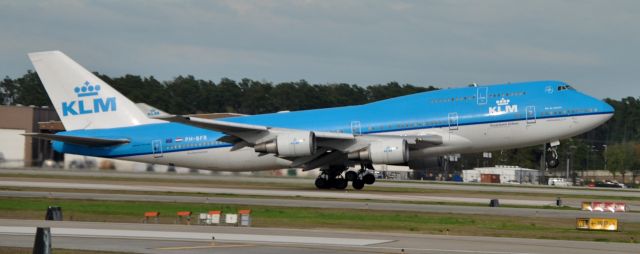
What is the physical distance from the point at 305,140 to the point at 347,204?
333 inches

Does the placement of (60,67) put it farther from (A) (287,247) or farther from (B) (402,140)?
(A) (287,247)

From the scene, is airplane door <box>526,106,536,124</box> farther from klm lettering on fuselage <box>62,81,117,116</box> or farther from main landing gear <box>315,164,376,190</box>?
klm lettering on fuselage <box>62,81,117,116</box>

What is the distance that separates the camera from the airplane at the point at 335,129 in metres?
49.3

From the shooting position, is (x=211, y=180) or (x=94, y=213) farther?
(x=211, y=180)

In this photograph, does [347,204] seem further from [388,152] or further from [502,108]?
[502,108]

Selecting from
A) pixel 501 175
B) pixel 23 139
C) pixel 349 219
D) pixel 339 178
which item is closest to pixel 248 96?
pixel 501 175

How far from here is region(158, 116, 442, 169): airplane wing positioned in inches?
1921

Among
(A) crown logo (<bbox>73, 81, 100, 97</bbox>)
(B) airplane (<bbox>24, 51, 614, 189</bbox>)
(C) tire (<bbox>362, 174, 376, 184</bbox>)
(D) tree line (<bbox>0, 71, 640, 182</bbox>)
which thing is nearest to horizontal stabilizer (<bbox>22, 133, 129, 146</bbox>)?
(B) airplane (<bbox>24, 51, 614, 189</bbox>)

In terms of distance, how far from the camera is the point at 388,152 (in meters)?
48.4

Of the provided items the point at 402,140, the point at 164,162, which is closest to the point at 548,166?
the point at 402,140

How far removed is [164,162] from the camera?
54906 millimetres

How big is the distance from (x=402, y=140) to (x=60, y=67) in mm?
19779

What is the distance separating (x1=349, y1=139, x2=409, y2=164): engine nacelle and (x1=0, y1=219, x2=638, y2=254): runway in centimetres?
1968

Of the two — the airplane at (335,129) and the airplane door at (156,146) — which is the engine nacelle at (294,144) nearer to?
the airplane at (335,129)
